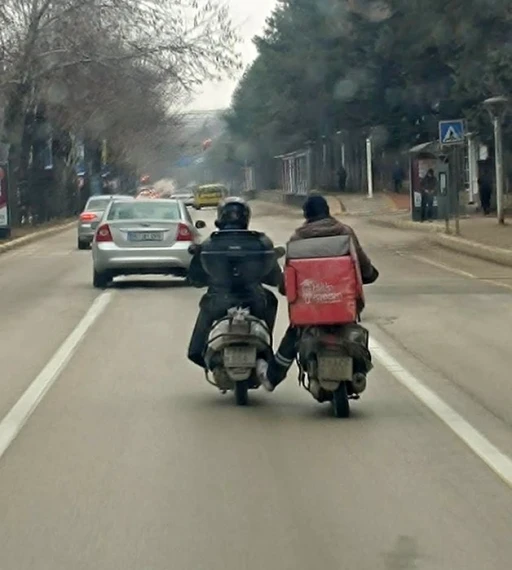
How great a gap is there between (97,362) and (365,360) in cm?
461

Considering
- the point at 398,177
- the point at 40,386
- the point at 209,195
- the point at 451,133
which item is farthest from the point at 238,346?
the point at 209,195

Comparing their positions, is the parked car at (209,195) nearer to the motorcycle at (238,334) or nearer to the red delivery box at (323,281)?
the motorcycle at (238,334)

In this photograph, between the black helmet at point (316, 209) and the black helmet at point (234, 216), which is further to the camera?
the black helmet at point (234, 216)

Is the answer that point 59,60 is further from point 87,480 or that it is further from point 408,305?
point 87,480

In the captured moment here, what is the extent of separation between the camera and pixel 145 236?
24.9 metres

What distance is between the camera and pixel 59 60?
5022 centimetres

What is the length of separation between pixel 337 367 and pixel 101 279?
14654 mm

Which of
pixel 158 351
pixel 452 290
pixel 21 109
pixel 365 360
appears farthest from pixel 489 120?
pixel 365 360

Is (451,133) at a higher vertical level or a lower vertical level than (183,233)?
higher

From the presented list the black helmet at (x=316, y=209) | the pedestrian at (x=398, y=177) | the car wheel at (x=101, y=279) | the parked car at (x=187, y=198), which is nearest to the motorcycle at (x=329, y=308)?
the black helmet at (x=316, y=209)

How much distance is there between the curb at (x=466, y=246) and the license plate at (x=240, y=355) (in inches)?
751

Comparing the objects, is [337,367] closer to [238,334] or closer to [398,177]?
[238,334]

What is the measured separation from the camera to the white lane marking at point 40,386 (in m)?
10.8

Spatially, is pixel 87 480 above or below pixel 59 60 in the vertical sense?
below
